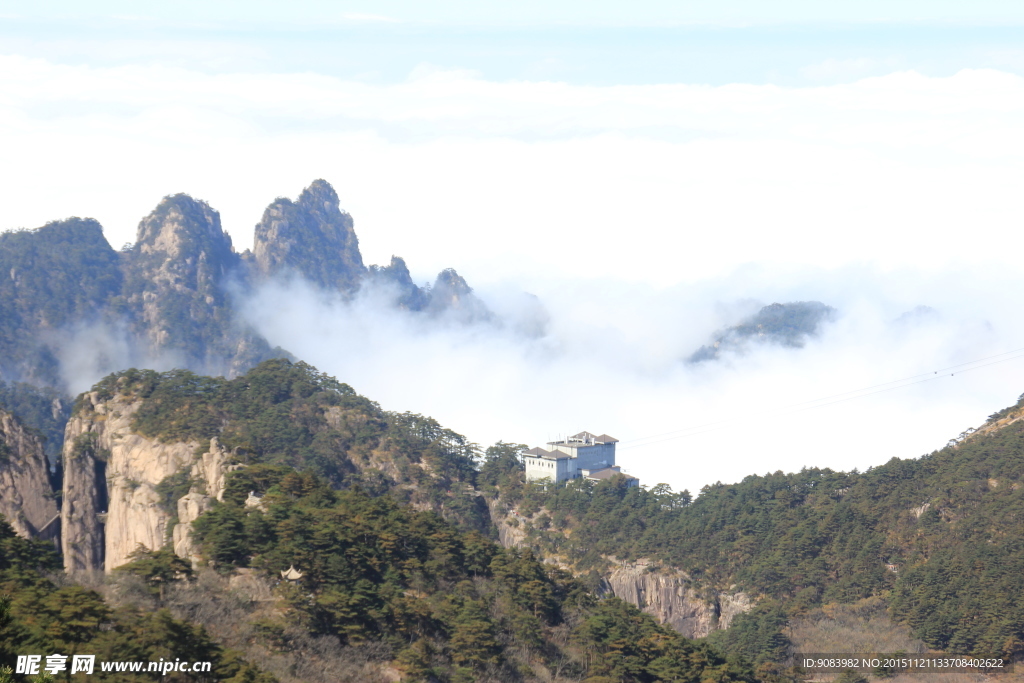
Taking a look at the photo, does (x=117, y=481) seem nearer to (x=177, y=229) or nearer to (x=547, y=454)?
(x=547, y=454)

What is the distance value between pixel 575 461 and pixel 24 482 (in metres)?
49.1

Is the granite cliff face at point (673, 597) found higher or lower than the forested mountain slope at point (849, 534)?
lower

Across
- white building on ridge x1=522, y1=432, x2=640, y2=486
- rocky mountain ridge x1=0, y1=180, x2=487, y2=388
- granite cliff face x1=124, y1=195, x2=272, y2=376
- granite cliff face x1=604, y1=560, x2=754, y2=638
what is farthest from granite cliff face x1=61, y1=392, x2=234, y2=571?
granite cliff face x1=124, y1=195, x2=272, y2=376

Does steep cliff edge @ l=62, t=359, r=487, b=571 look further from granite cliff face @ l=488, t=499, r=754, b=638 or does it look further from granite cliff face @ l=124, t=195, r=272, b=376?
granite cliff face @ l=124, t=195, r=272, b=376

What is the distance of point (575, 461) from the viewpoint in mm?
111812

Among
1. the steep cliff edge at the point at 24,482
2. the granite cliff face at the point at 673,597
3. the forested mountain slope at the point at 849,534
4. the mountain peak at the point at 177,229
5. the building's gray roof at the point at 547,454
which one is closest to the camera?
the forested mountain slope at the point at 849,534

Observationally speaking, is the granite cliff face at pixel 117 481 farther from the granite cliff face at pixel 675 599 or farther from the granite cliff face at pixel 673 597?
the granite cliff face at pixel 675 599

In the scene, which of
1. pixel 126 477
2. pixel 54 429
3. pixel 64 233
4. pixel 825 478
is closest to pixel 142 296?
pixel 64 233

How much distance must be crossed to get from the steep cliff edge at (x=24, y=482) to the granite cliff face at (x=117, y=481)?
7.98 feet

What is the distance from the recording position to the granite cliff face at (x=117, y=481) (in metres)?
74.2

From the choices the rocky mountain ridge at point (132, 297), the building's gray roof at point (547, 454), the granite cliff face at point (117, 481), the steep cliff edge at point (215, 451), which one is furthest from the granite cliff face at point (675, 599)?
the rocky mountain ridge at point (132, 297)

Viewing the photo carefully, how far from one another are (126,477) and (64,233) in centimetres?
11708

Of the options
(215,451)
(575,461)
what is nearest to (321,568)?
(215,451)

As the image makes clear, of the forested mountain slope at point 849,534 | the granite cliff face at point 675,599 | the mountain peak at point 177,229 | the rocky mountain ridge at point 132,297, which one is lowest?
the granite cliff face at point 675,599
